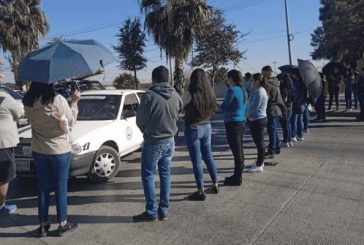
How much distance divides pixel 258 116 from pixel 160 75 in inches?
107

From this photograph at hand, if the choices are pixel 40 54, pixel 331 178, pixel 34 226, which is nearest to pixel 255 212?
pixel 331 178

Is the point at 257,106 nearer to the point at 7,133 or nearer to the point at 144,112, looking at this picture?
the point at 144,112

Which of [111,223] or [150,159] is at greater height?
[150,159]

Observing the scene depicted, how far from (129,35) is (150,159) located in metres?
25.2

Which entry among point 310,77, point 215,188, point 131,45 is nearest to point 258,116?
point 215,188

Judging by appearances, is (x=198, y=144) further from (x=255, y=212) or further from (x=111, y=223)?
(x=111, y=223)

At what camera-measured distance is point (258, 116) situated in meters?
7.32

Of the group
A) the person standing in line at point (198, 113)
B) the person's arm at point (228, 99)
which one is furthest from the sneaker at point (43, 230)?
the person's arm at point (228, 99)

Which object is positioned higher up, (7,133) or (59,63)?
(59,63)

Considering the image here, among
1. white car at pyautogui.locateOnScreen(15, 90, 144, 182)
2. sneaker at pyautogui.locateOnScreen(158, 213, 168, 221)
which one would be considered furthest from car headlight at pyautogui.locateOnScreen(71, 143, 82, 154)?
sneaker at pyautogui.locateOnScreen(158, 213, 168, 221)

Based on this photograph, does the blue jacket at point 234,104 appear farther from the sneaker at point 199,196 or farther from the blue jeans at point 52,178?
the blue jeans at point 52,178

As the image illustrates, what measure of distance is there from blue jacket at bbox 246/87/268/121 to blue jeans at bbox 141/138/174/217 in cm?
254

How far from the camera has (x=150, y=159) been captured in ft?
16.6

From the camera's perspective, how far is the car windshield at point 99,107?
781 cm
